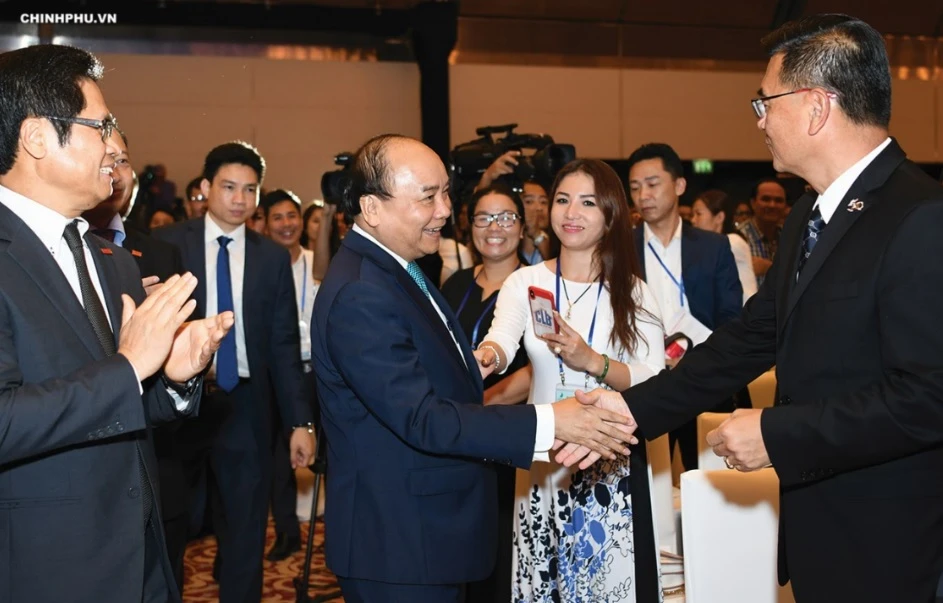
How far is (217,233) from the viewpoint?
13.3ft

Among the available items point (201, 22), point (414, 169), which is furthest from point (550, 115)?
point (414, 169)

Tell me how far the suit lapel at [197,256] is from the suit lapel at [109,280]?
178 centimetres

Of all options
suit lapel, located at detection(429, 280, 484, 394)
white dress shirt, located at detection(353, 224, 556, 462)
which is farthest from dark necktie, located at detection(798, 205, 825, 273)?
suit lapel, located at detection(429, 280, 484, 394)

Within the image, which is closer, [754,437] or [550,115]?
[754,437]

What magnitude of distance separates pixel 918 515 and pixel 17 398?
65.3 inches

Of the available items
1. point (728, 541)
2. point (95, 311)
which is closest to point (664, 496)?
point (728, 541)

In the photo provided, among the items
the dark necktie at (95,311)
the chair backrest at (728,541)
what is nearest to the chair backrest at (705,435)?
the chair backrest at (728,541)

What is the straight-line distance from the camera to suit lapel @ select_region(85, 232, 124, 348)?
2025 millimetres

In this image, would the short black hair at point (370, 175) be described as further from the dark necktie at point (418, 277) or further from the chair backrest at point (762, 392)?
the chair backrest at point (762, 392)

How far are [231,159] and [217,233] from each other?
0.35 meters

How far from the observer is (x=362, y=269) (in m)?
2.27

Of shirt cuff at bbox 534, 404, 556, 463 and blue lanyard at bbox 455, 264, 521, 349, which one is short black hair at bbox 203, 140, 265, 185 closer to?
blue lanyard at bbox 455, 264, 521, 349

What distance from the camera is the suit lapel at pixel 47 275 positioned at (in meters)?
1.81

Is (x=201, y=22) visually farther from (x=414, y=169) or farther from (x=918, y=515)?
(x=918, y=515)
